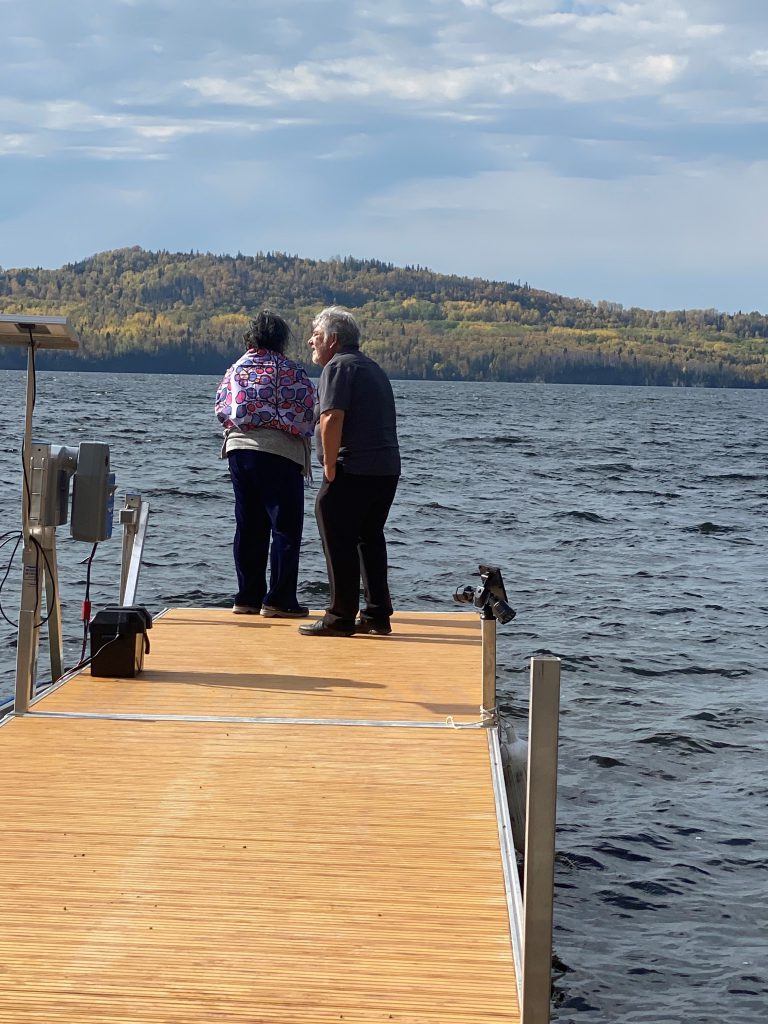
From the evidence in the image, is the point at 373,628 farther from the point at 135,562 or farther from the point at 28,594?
the point at 28,594

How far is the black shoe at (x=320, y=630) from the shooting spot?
8.30 m

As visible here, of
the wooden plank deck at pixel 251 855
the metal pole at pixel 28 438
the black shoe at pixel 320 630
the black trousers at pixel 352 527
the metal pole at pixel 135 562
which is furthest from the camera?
the black shoe at pixel 320 630

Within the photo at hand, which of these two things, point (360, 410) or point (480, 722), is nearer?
point (480, 722)

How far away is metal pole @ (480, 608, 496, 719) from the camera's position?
6.13 metres

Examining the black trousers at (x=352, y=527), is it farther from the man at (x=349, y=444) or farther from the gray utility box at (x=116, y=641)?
the gray utility box at (x=116, y=641)

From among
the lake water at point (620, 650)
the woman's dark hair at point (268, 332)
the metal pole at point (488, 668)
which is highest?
the woman's dark hair at point (268, 332)

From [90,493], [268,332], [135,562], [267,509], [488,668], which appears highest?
[268,332]

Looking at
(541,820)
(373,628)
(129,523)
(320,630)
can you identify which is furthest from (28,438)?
(541,820)

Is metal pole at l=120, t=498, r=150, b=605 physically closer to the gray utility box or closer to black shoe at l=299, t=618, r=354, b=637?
the gray utility box

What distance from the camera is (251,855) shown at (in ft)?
14.7

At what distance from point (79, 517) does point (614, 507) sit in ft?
74.4

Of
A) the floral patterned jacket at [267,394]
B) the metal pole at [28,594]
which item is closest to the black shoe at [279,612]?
the floral patterned jacket at [267,394]

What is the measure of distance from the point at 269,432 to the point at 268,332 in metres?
0.61

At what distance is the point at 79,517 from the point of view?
655cm
